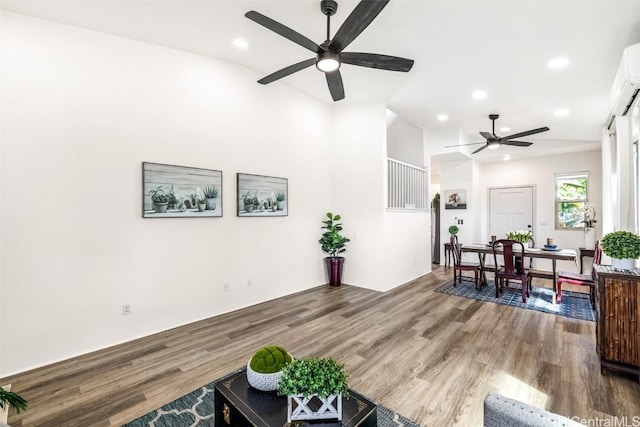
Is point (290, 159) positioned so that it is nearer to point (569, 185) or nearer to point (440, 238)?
point (440, 238)

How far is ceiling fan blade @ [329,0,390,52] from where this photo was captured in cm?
206

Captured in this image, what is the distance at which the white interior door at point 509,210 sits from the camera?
7605mm

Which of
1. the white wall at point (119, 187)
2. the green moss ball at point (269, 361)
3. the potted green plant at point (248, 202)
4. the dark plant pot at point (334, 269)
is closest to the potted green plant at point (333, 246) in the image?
the dark plant pot at point (334, 269)

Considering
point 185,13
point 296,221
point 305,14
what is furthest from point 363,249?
point 185,13

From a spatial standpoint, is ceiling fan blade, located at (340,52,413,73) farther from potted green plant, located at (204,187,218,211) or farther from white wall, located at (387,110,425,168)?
white wall, located at (387,110,425,168)

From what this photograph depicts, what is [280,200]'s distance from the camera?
4.73m

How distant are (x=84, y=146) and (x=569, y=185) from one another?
9463 mm

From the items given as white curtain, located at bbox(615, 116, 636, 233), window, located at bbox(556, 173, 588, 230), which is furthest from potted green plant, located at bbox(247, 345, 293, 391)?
window, located at bbox(556, 173, 588, 230)

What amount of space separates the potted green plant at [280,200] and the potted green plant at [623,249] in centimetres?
389

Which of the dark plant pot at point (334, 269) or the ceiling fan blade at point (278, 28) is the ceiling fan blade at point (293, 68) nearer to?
the ceiling fan blade at point (278, 28)

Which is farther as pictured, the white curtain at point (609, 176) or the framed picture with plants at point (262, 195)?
the white curtain at point (609, 176)

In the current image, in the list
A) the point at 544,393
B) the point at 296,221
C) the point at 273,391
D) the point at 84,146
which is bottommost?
the point at 544,393

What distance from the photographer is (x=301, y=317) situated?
3844 mm

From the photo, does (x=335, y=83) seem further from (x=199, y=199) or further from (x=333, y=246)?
(x=333, y=246)
